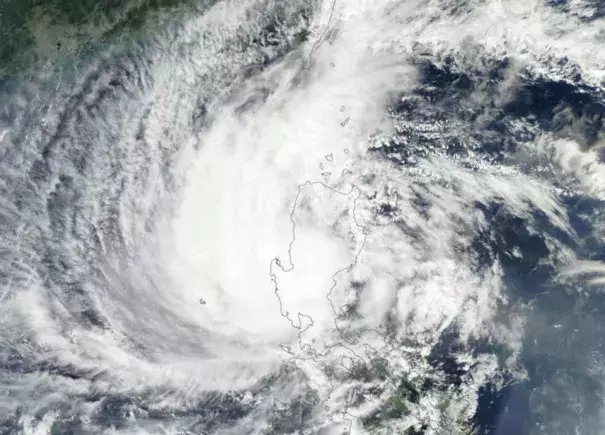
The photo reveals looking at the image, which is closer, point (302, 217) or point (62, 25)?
point (62, 25)

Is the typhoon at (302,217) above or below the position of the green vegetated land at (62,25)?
below

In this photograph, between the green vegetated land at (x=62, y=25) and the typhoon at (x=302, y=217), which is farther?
the green vegetated land at (x=62, y=25)

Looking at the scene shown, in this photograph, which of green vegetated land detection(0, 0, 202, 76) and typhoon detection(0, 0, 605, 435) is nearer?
typhoon detection(0, 0, 605, 435)

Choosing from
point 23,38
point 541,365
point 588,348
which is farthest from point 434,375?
point 23,38

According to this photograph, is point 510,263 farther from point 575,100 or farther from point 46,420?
point 46,420
